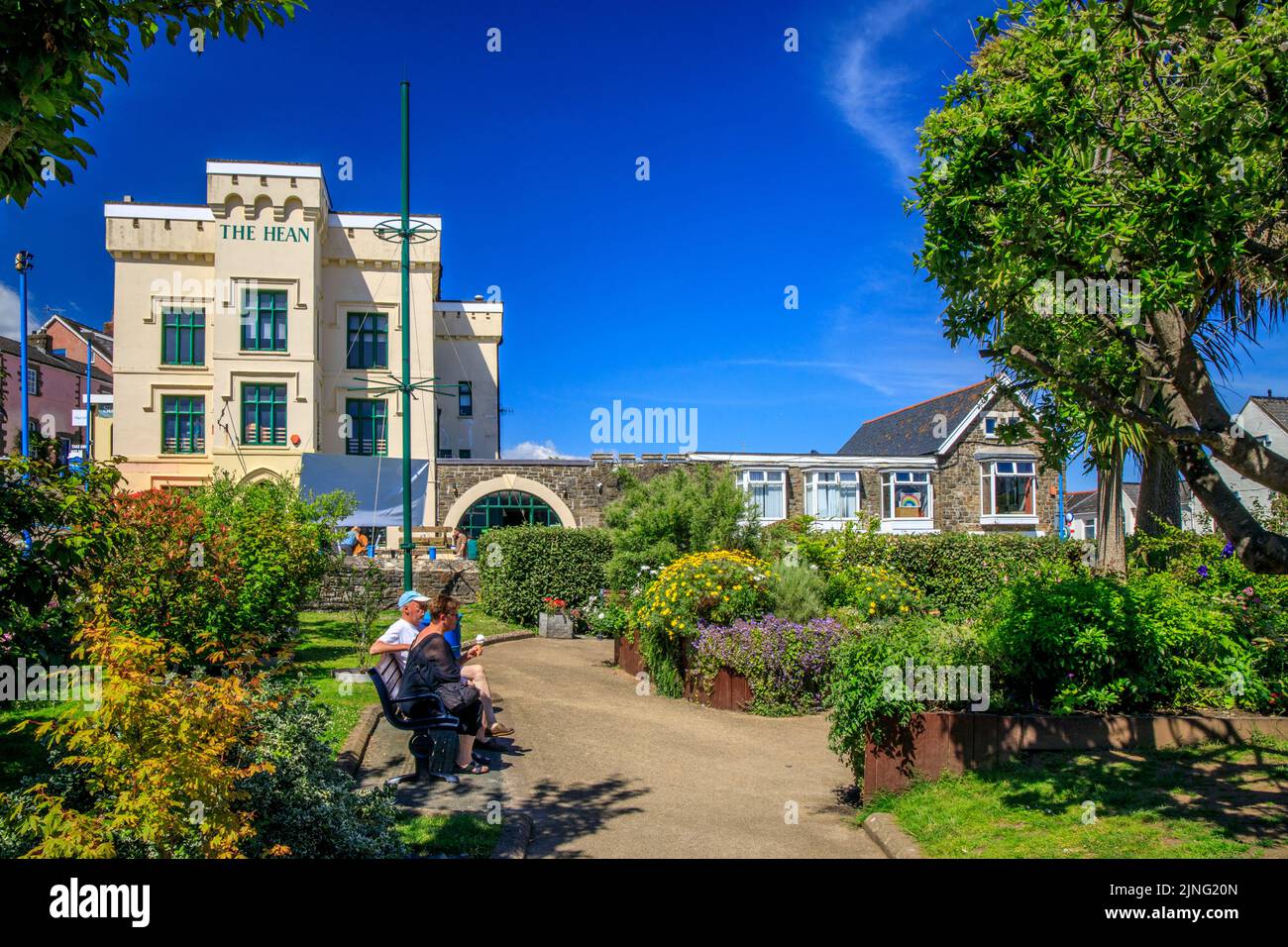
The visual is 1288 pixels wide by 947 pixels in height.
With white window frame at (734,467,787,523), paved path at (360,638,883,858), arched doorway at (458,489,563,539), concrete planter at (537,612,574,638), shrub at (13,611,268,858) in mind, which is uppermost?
white window frame at (734,467,787,523)

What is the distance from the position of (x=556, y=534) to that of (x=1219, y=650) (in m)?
15.1

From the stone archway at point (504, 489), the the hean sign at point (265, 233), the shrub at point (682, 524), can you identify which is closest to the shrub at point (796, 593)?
the shrub at point (682, 524)

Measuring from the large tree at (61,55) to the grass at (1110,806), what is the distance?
6674 mm

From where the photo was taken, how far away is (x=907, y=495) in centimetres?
3534

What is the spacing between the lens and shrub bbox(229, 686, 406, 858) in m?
5.02

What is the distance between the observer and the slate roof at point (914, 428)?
35688mm

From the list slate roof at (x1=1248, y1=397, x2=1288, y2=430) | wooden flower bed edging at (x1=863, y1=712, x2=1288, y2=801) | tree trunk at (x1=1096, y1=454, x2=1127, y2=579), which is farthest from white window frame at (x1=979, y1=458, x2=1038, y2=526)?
wooden flower bed edging at (x1=863, y1=712, x2=1288, y2=801)

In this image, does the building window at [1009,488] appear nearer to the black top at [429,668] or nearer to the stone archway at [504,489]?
the stone archway at [504,489]

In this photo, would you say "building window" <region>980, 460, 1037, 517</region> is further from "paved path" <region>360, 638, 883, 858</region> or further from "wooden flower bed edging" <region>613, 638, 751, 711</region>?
"paved path" <region>360, 638, 883, 858</region>

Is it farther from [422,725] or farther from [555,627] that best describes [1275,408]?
[422,725]

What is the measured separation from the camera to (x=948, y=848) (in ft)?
19.2

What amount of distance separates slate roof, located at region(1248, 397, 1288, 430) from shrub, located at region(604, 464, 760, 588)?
3614 centimetres

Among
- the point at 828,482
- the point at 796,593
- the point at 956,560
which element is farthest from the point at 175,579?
the point at 828,482
